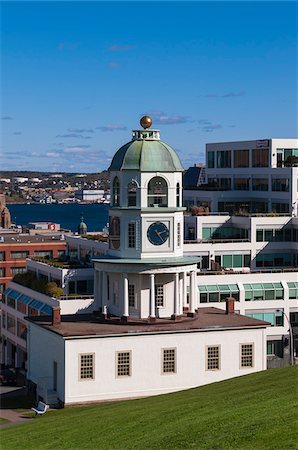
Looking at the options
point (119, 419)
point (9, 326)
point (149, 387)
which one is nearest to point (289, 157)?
point (9, 326)

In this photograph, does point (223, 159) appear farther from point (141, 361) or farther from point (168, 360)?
point (141, 361)

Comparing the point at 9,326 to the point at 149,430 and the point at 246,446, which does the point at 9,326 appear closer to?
the point at 149,430

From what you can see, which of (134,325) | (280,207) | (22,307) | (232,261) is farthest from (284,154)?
(134,325)

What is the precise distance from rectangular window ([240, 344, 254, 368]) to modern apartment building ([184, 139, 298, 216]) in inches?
1156

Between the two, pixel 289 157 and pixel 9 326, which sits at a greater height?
pixel 289 157

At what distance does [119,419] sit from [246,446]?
12242mm

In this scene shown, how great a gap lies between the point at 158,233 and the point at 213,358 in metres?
8.31

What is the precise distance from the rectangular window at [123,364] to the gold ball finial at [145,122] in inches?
574

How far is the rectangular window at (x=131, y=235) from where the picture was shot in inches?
2569

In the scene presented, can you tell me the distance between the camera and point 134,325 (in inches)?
2499

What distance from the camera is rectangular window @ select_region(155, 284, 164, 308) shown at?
65625mm

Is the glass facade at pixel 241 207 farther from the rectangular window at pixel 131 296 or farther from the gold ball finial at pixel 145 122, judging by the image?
the rectangular window at pixel 131 296

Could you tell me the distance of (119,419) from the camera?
4462 cm

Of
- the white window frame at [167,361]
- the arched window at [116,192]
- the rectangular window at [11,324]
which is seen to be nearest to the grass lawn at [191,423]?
the white window frame at [167,361]
